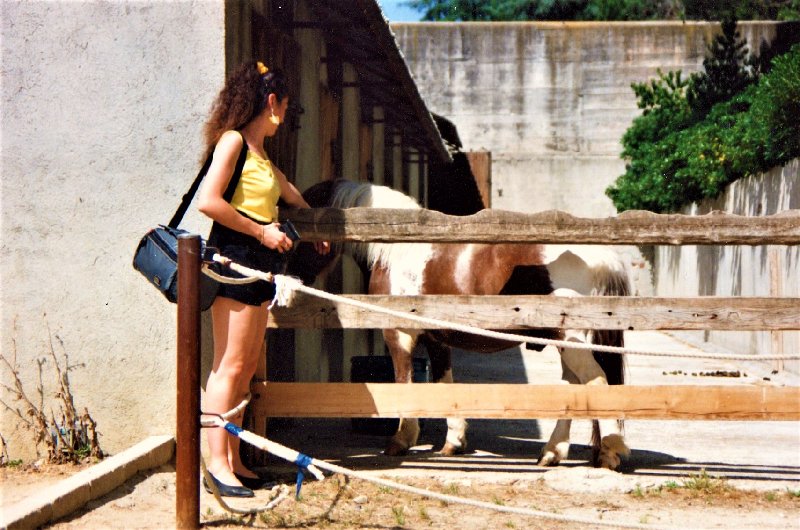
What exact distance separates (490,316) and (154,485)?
6.22 ft

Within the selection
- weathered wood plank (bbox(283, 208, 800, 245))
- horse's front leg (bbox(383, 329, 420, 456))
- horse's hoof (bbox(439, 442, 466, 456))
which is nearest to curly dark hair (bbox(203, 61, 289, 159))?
weathered wood plank (bbox(283, 208, 800, 245))

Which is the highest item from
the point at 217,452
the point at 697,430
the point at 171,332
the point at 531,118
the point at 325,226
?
the point at 531,118

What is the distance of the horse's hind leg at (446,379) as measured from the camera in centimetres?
631

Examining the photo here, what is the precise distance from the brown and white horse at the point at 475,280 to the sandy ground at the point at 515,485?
0.63 feet

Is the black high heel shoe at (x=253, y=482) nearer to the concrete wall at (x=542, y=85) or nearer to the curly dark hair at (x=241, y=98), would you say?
the curly dark hair at (x=241, y=98)

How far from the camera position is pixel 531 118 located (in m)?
24.1

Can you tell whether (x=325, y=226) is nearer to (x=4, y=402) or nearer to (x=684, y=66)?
(x=4, y=402)

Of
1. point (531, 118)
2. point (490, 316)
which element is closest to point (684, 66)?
point (531, 118)

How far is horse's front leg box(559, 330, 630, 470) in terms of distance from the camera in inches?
224

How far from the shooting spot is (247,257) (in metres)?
4.72

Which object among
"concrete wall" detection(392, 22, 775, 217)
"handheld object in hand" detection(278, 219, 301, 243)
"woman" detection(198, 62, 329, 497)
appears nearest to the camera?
"woman" detection(198, 62, 329, 497)

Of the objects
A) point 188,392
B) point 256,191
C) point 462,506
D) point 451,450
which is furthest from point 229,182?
point 451,450

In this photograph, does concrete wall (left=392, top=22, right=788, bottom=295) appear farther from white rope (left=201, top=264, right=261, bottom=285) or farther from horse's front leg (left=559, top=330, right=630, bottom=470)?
white rope (left=201, top=264, right=261, bottom=285)

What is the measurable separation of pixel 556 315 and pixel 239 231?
1770 millimetres
